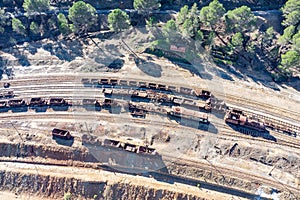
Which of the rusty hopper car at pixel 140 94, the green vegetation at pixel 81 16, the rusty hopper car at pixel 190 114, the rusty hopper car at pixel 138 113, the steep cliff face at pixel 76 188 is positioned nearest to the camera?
the steep cliff face at pixel 76 188

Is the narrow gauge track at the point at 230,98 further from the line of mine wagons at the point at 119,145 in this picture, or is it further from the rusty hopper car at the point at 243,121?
the line of mine wagons at the point at 119,145

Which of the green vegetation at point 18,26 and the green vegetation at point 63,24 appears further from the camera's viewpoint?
the green vegetation at point 18,26

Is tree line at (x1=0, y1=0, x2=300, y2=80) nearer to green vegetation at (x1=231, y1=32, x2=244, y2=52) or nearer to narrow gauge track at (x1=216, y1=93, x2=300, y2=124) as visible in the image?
green vegetation at (x1=231, y1=32, x2=244, y2=52)

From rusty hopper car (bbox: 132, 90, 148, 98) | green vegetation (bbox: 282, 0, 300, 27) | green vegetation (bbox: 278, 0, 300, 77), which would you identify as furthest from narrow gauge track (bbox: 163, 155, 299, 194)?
green vegetation (bbox: 282, 0, 300, 27)

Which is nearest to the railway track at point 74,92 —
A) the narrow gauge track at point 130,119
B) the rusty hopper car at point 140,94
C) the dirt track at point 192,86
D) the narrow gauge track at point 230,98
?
the narrow gauge track at point 230,98

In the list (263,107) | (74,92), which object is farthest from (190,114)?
(74,92)

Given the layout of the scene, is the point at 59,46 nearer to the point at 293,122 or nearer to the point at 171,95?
the point at 171,95

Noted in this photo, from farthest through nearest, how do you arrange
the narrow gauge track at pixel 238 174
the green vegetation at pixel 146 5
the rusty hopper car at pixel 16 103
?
1. the green vegetation at pixel 146 5
2. the rusty hopper car at pixel 16 103
3. the narrow gauge track at pixel 238 174
